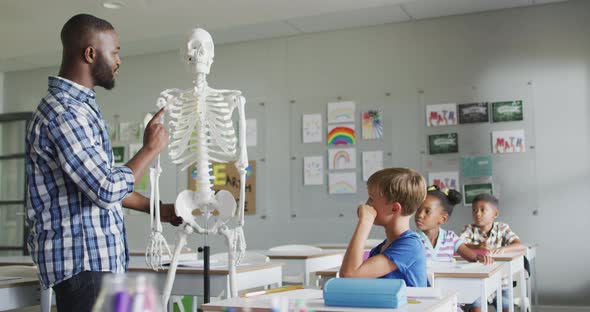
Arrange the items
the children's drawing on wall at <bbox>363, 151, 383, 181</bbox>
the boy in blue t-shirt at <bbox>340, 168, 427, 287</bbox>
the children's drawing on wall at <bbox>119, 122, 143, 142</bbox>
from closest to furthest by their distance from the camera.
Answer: the boy in blue t-shirt at <bbox>340, 168, 427, 287</bbox>
the children's drawing on wall at <bbox>363, 151, 383, 181</bbox>
the children's drawing on wall at <bbox>119, 122, 143, 142</bbox>

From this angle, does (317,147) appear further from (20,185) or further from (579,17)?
(20,185)

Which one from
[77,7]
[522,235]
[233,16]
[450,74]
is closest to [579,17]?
[450,74]

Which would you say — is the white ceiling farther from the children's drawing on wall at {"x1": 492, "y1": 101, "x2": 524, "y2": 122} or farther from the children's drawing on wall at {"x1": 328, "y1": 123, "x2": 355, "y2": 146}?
the children's drawing on wall at {"x1": 328, "y1": 123, "x2": 355, "y2": 146}

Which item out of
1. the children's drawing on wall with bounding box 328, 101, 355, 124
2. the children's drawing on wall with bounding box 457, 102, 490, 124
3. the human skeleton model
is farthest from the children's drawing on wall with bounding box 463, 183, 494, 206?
the human skeleton model

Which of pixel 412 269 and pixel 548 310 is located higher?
pixel 412 269

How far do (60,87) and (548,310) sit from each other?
16.4ft

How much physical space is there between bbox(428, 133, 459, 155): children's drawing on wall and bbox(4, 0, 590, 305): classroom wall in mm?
119

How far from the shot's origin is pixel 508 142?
5926mm

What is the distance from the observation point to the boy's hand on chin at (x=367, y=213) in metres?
2.06

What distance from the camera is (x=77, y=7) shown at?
18.1ft

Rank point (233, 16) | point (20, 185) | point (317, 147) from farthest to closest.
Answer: point (20, 185) → point (317, 147) → point (233, 16)

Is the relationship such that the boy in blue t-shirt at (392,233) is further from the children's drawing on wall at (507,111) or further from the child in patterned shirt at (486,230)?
the children's drawing on wall at (507,111)

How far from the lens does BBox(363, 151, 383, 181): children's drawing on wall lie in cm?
639

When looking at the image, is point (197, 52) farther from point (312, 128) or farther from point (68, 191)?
point (312, 128)
